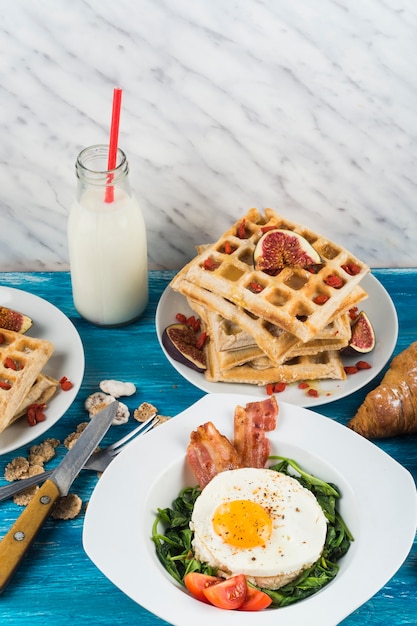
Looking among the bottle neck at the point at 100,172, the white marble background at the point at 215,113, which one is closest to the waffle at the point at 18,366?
the bottle neck at the point at 100,172

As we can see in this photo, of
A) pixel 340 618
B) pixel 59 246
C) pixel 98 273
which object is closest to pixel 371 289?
pixel 98 273

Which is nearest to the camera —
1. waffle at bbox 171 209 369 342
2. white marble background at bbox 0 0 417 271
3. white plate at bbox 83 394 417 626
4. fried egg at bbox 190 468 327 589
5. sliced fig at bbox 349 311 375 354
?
white plate at bbox 83 394 417 626

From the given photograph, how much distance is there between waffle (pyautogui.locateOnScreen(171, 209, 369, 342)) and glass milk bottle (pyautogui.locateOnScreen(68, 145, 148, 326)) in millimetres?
205

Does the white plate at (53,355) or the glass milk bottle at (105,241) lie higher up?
the glass milk bottle at (105,241)

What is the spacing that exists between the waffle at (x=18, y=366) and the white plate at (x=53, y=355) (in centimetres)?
6

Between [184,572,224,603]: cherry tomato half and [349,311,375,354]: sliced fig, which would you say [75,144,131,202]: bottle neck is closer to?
[349,311,375,354]: sliced fig

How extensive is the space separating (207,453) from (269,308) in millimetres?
553

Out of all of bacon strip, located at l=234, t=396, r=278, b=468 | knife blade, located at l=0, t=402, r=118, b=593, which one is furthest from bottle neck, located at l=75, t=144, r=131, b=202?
bacon strip, located at l=234, t=396, r=278, b=468

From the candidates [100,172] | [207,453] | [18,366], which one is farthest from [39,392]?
[100,172]

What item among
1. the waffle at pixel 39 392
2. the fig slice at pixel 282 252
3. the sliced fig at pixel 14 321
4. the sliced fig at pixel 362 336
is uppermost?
the fig slice at pixel 282 252

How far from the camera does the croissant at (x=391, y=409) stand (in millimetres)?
2713

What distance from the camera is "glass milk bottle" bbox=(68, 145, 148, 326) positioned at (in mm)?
2869

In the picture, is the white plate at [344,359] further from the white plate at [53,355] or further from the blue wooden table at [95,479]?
the white plate at [53,355]

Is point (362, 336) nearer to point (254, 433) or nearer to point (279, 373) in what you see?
point (279, 373)
